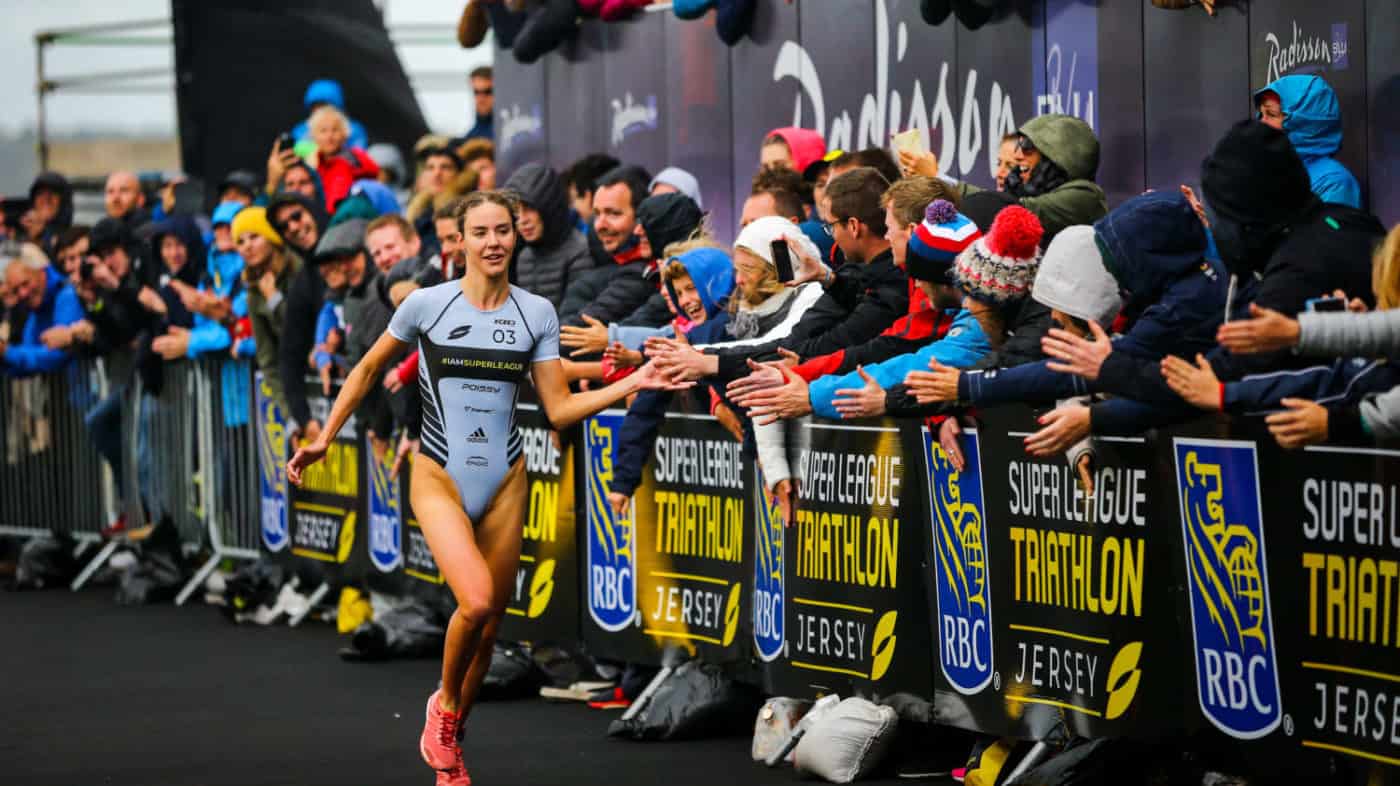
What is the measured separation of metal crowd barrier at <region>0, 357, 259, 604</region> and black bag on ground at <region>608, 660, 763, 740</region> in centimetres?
648

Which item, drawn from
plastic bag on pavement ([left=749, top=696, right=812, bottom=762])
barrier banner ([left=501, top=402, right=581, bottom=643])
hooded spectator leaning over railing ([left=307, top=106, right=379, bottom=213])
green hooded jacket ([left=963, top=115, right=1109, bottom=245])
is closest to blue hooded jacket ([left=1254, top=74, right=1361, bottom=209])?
green hooded jacket ([left=963, top=115, right=1109, bottom=245])

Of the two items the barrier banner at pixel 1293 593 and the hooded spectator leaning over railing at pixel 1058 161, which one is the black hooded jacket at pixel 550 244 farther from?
the barrier banner at pixel 1293 593

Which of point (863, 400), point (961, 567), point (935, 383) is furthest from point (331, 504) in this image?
point (935, 383)

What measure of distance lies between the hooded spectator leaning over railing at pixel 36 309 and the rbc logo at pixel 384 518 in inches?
181

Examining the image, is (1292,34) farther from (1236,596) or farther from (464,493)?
(464,493)

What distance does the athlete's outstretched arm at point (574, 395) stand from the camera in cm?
938

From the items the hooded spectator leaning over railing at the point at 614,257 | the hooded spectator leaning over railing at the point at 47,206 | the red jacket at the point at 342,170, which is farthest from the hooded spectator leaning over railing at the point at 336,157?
the hooded spectator leaning over railing at the point at 614,257

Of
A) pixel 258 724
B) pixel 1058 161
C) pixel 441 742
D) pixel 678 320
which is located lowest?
pixel 258 724

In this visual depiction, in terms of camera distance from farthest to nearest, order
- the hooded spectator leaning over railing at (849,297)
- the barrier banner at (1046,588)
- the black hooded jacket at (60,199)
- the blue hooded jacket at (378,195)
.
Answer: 1. the black hooded jacket at (60,199)
2. the blue hooded jacket at (378,195)
3. the hooded spectator leaning over railing at (849,297)
4. the barrier banner at (1046,588)

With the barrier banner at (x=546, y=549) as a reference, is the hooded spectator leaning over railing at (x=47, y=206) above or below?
above

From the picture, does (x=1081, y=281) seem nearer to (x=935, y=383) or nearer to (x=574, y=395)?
(x=935, y=383)

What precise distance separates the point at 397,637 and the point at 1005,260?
19.7ft

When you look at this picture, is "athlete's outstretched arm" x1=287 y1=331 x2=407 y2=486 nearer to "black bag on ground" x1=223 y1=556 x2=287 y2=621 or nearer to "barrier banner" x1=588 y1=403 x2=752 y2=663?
"barrier banner" x1=588 y1=403 x2=752 y2=663

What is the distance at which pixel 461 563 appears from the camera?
912 cm
